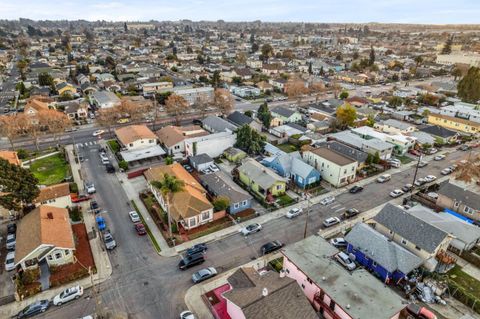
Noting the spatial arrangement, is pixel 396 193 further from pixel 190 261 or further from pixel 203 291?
pixel 203 291

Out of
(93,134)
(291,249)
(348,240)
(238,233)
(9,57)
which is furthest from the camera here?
(9,57)

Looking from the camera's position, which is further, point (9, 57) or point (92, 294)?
point (9, 57)

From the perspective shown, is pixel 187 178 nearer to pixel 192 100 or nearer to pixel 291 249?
pixel 291 249

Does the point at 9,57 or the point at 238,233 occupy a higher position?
the point at 9,57

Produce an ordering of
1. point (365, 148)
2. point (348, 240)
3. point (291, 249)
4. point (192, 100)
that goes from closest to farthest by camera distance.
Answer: point (291, 249) < point (348, 240) < point (365, 148) < point (192, 100)

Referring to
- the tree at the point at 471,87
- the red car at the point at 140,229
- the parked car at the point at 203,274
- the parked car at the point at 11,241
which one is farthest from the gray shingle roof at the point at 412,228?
the tree at the point at 471,87

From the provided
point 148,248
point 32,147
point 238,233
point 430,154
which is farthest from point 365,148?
point 32,147

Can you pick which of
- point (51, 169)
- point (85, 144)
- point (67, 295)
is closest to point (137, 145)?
point (85, 144)
